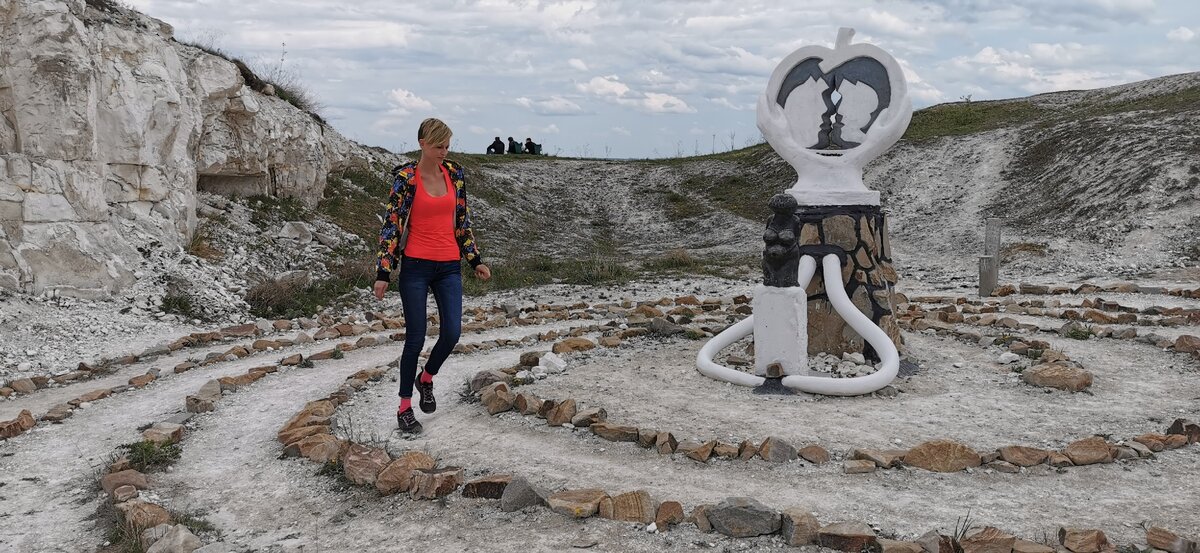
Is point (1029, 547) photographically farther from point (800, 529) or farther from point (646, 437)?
point (646, 437)

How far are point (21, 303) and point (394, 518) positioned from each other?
7459 mm

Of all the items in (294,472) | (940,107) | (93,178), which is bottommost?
(294,472)

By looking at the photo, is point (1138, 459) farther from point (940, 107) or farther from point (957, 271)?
point (940, 107)

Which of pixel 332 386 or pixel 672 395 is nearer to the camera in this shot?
pixel 672 395

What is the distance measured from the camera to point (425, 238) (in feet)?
18.5

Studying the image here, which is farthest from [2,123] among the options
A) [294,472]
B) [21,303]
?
[294,472]

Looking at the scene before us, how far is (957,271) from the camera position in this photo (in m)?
16.5

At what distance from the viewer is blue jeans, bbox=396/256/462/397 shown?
18.6 ft

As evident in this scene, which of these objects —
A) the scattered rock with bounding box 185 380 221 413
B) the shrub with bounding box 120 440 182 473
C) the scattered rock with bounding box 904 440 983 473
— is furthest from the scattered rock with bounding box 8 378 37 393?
the scattered rock with bounding box 904 440 983 473

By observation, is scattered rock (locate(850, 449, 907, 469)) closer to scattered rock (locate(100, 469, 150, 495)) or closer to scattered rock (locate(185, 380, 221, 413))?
scattered rock (locate(100, 469, 150, 495))

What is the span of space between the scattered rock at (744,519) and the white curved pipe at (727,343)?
9.91ft

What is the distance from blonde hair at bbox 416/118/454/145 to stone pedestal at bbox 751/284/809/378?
2991 mm

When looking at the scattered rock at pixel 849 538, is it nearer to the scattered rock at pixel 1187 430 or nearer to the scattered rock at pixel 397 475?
the scattered rock at pixel 397 475

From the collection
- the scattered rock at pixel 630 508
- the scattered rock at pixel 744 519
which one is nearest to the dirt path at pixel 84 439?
the scattered rock at pixel 630 508
